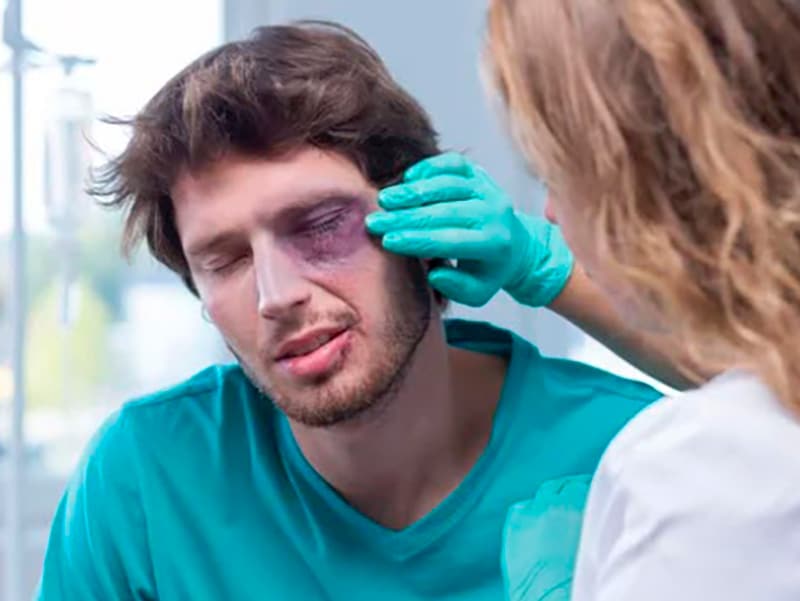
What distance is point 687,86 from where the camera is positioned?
70cm

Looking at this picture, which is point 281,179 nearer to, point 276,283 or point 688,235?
point 276,283

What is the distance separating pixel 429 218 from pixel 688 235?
43 centimetres

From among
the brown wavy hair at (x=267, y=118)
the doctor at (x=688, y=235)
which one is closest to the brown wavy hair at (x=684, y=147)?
the doctor at (x=688, y=235)

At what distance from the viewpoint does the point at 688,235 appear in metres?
0.73

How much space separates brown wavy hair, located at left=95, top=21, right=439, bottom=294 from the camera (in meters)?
1.15

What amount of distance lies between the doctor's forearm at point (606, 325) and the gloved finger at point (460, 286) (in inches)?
5.3

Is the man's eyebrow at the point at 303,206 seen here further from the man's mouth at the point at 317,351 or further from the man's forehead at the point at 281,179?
the man's mouth at the point at 317,351

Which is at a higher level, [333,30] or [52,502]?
[333,30]

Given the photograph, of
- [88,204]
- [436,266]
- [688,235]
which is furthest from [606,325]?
[88,204]

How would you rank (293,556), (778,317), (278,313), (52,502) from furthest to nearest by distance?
1. (52,502)
2. (293,556)
3. (278,313)
4. (778,317)

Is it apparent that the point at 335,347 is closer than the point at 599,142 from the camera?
No

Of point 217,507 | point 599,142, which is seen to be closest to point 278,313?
point 217,507

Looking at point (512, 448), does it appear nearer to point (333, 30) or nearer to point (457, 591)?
point (457, 591)

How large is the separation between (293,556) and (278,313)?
27 centimetres
